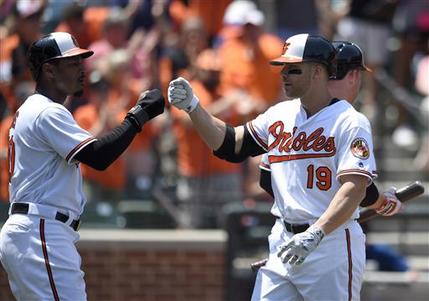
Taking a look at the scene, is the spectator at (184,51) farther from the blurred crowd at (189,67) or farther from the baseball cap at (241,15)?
the baseball cap at (241,15)

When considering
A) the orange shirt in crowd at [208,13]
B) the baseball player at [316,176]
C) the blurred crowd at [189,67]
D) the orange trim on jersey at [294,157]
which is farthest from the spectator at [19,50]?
the orange trim on jersey at [294,157]

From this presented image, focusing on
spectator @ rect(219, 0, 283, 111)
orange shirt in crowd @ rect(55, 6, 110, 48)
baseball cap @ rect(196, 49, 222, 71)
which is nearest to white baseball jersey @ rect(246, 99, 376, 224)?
spectator @ rect(219, 0, 283, 111)

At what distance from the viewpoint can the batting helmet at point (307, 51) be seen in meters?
5.88

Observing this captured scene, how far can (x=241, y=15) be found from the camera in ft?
35.8

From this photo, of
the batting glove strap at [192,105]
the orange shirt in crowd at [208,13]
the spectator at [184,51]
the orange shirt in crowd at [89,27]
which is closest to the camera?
the batting glove strap at [192,105]

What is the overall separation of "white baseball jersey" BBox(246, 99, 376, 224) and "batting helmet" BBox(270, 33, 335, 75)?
0.85ft

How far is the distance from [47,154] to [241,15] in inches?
208

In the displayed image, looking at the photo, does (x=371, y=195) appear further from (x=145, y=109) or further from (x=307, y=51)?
(x=145, y=109)

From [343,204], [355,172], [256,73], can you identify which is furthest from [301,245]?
[256,73]

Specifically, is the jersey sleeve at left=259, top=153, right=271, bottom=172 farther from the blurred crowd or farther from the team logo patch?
the blurred crowd

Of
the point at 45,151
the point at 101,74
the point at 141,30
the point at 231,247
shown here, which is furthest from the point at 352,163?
the point at 141,30

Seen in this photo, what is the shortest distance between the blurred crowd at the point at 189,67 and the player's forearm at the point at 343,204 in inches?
173

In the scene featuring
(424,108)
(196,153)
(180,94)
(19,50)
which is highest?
(180,94)

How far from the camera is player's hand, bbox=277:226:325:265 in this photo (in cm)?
554
